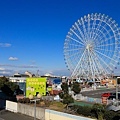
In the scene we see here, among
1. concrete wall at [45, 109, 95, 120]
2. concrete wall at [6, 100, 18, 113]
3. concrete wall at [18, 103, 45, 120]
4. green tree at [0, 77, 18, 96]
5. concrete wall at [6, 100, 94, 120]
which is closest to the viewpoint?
concrete wall at [45, 109, 95, 120]

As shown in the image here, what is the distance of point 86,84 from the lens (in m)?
103

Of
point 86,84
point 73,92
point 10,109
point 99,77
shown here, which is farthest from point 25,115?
point 86,84

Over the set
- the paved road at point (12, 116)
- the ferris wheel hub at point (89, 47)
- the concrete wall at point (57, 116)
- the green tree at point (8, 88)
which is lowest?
the paved road at point (12, 116)

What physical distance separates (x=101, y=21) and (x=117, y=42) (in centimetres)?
738

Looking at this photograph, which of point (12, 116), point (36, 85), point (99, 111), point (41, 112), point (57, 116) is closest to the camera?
point (99, 111)

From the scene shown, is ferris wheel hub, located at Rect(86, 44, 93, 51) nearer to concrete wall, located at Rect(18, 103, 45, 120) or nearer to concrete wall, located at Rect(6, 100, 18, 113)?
concrete wall, located at Rect(6, 100, 18, 113)

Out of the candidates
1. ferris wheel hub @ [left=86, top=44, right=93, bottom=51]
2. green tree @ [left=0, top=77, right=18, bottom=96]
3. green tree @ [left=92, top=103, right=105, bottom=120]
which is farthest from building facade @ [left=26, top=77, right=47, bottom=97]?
ferris wheel hub @ [left=86, top=44, right=93, bottom=51]

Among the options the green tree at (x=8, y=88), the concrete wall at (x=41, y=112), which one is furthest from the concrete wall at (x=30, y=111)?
the green tree at (x=8, y=88)

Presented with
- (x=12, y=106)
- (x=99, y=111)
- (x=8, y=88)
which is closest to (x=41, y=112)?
(x=99, y=111)

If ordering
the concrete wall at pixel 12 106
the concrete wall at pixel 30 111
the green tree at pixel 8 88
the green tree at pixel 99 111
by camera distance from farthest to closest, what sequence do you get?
the green tree at pixel 8 88 → the concrete wall at pixel 12 106 → the concrete wall at pixel 30 111 → the green tree at pixel 99 111

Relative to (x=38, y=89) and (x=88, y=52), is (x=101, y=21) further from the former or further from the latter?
(x=38, y=89)

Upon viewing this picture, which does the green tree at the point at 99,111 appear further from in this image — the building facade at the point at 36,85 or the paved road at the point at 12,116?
the building facade at the point at 36,85

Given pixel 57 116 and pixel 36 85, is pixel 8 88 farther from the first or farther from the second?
pixel 57 116

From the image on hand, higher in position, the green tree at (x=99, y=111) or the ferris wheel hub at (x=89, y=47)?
the ferris wheel hub at (x=89, y=47)
